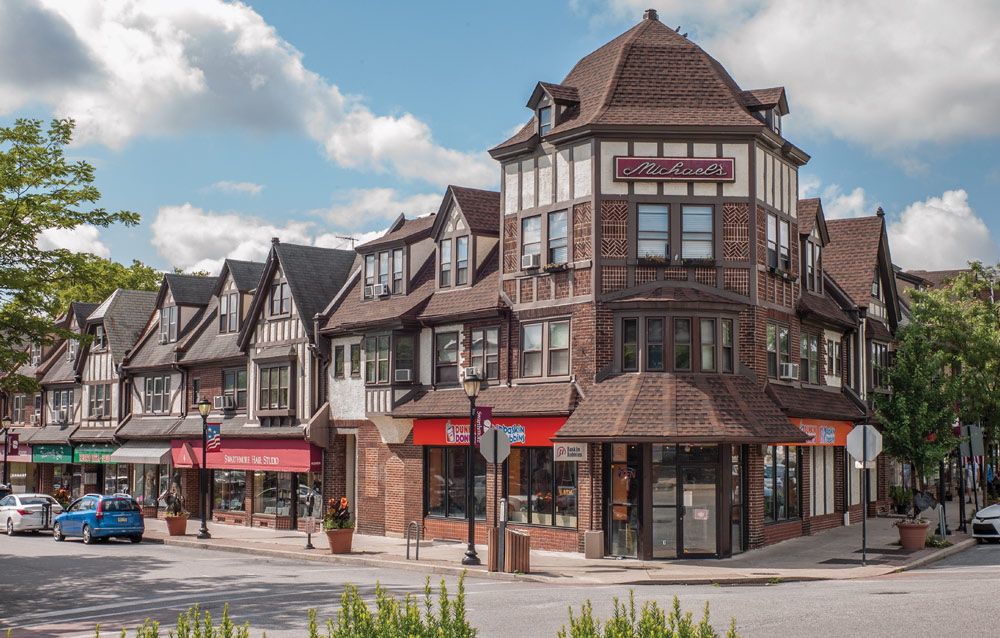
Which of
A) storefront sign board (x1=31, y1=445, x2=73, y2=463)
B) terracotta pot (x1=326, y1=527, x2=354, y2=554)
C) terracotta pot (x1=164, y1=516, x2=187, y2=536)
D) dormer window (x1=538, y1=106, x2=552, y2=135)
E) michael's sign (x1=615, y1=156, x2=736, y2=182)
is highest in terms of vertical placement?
dormer window (x1=538, y1=106, x2=552, y2=135)

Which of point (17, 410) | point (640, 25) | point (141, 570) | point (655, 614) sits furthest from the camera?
point (17, 410)

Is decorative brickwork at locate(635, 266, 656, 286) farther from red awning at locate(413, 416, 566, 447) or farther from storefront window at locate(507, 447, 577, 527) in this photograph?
storefront window at locate(507, 447, 577, 527)

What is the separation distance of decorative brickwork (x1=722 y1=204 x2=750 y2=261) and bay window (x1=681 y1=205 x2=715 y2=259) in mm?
353

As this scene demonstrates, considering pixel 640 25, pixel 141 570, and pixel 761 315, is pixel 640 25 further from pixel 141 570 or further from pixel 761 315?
pixel 141 570

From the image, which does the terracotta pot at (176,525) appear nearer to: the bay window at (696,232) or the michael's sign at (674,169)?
the michael's sign at (674,169)

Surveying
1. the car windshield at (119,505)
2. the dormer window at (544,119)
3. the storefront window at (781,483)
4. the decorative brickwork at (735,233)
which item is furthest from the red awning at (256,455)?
the decorative brickwork at (735,233)

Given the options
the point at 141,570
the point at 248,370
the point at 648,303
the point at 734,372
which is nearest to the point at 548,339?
the point at 648,303

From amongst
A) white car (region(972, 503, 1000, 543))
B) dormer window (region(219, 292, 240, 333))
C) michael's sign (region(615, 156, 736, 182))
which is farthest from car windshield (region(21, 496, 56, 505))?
white car (region(972, 503, 1000, 543))

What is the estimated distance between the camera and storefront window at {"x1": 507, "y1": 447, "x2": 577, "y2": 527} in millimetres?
26562

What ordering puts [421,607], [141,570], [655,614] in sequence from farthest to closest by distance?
[141,570] < [421,607] < [655,614]

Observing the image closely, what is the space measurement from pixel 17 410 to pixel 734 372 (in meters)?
47.3

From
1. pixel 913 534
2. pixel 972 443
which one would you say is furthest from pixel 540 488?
pixel 972 443

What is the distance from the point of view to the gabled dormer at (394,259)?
109ft

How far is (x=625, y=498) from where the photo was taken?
989 inches
